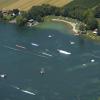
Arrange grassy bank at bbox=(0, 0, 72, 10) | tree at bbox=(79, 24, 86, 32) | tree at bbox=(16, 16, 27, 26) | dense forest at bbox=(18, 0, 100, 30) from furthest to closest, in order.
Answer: grassy bank at bbox=(0, 0, 72, 10) → tree at bbox=(16, 16, 27, 26) → dense forest at bbox=(18, 0, 100, 30) → tree at bbox=(79, 24, 86, 32)

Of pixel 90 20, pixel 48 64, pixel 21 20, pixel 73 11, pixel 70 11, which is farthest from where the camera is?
pixel 70 11

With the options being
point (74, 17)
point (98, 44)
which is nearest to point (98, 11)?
point (74, 17)

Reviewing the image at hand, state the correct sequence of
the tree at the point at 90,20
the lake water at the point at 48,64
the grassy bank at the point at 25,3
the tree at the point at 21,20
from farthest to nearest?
1. the grassy bank at the point at 25,3
2. the tree at the point at 21,20
3. the tree at the point at 90,20
4. the lake water at the point at 48,64

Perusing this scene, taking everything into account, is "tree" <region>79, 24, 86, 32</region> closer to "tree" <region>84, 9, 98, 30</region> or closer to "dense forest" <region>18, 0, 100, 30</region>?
"tree" <region>84, 9, 98, 30</region>

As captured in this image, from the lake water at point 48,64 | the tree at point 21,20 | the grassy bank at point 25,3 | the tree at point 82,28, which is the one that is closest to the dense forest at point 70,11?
the tree at point 21,20

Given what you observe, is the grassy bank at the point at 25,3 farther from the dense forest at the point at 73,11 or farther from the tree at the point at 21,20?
the tree at the point at 21,20

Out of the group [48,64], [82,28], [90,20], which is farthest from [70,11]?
[48,64]

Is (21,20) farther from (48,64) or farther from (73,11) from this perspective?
(48,64)

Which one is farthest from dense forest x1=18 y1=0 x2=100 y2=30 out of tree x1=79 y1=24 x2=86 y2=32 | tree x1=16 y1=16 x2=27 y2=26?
tree x1=79 y1=24 x2=86 y2=32

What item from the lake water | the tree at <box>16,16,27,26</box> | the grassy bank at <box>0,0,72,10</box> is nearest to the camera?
the lake water
